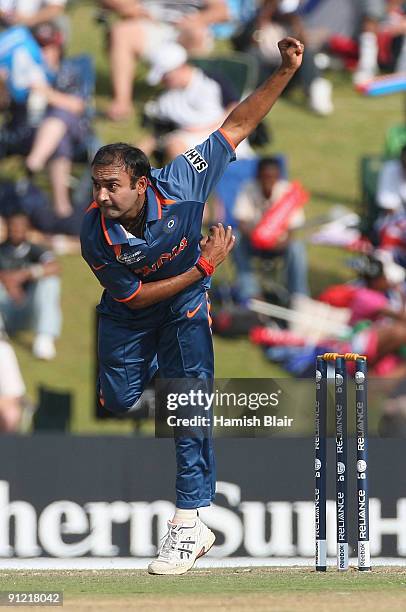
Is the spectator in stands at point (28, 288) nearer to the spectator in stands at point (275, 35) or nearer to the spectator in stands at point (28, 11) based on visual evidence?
the spectator in stands at point (28, 11)

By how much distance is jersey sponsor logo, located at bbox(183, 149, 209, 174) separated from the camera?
6457mm

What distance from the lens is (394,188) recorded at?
40.3 feet

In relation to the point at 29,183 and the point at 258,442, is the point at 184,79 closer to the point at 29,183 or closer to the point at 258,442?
the point at 29,183

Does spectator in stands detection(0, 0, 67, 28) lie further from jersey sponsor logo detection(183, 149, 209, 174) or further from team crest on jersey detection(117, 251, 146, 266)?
team crest on jersey detection(117, 251, 146, 266)

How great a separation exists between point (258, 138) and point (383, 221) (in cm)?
195

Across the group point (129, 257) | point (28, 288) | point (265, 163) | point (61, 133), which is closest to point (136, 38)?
point (61, 133)

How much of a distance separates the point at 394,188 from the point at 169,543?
639 cm

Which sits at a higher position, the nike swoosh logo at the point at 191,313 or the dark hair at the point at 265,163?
the dark hair at the point at 265,163

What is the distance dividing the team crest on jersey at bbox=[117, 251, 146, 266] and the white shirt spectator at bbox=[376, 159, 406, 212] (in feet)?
20.7

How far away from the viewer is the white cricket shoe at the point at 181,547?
655 cm

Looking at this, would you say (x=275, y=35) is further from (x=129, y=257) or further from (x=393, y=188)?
(x=129, y=257)

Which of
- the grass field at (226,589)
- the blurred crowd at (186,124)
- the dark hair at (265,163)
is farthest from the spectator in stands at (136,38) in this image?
the grass field at (226,589)

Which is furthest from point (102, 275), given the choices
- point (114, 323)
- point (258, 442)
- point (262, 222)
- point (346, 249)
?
point (346, 249)

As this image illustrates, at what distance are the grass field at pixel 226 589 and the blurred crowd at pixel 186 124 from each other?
3466 millimetres
